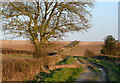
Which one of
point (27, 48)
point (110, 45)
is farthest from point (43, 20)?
point (110, 45)

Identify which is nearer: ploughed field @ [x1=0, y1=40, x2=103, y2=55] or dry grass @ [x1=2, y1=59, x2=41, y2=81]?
dry grass @ [x1=2, y1=59, x2=41, y2=81]

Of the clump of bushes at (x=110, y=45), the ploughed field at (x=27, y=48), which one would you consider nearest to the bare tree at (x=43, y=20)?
the ploughed field at (x=27, y=48)

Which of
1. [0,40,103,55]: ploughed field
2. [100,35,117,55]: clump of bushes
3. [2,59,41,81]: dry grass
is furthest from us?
[100,35,117,55]: clump of bushes

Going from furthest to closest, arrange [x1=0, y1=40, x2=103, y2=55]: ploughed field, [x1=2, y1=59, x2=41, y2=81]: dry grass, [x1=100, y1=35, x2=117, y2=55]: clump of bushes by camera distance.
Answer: [x1=100, y1=35, x2=117, y2=55]: clump of bushes < [x1=0, y1=40, x2=103, y2=55]: ploughed field < [x1=2, y1=59, x2=41, y2=81]: dry grass

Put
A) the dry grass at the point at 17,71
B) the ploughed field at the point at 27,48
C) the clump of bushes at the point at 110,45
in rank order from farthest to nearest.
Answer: the clump of bushes at the point at 110,45
the ploughed field at the point at 27,48
the dry grass at the point at 17,71

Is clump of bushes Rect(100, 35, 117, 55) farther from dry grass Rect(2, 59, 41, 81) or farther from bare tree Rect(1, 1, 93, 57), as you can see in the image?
dry grass Rect(2, 59, 41, 81)

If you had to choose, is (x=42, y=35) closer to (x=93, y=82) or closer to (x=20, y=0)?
(x=20, y=0)

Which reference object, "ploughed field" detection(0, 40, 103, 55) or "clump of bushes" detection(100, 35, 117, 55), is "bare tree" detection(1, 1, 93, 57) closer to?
"ploughed field" detection(0, 40, 103, 55)

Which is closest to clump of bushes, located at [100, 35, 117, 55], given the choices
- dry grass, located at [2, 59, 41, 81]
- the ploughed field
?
the ploughed field

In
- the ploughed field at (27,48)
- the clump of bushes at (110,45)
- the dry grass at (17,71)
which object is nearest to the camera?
the dry grass at (17,71)

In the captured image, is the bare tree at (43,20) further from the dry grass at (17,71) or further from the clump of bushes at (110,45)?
the clump of bushes at (110,45)

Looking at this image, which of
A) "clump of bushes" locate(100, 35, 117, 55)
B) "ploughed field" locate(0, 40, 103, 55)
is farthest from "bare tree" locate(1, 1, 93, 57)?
"clump of bushes" locate(100, 35, 117, 55)

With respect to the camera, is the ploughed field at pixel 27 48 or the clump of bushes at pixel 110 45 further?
the clump of bushes at pixel 110 45

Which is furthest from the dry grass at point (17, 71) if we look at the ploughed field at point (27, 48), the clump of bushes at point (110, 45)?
the clump of bushes at point (110, 45)
